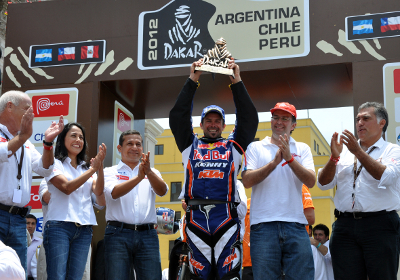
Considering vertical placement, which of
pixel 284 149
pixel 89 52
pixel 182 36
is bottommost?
pixel 284 149

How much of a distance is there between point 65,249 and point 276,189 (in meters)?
1.85

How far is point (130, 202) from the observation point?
436 cm

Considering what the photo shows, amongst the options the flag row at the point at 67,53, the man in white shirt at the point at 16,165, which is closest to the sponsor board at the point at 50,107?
the flag row at the point at 67,53

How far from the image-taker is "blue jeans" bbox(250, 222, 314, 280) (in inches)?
139

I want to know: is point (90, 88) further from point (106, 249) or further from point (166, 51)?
point (106, 249)

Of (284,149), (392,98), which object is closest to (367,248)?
(284,149)

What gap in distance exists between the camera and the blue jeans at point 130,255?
13.5 ft

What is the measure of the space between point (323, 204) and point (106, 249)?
102 feet

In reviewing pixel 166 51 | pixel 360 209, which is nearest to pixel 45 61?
pixel 166 51

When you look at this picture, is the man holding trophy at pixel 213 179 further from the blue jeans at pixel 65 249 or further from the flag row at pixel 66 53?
the flag row at pixel 66 53

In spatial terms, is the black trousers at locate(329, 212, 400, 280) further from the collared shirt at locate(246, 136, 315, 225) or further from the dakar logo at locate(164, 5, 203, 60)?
the dakar logo at locate(164, 5, 203, 60)

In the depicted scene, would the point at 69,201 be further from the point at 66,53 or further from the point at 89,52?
the point at 66,53

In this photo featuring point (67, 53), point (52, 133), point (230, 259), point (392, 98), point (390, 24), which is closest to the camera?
point (230, 259)

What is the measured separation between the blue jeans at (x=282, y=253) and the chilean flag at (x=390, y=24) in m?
2.85
